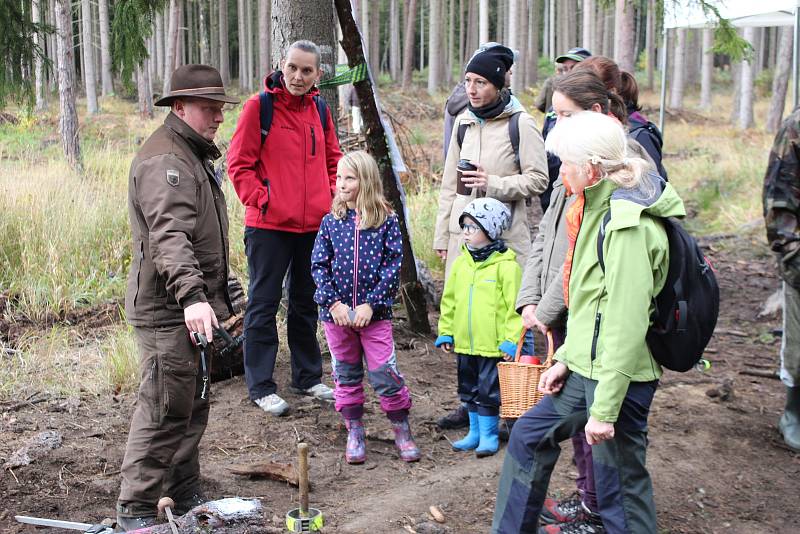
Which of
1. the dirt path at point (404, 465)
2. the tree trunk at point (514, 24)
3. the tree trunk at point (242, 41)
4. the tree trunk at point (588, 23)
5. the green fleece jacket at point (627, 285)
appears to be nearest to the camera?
the green fleece jacket at point (627, 285)

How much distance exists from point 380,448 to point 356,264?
1203mm

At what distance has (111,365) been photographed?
19.1 feet

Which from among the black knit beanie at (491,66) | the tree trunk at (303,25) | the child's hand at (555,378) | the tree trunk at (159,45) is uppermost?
the tree trunk at (159,45)

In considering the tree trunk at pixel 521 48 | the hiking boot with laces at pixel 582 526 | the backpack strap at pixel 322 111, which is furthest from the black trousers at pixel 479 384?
the tree trunk at pixel 521 48

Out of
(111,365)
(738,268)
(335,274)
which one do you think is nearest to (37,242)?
(111,365)

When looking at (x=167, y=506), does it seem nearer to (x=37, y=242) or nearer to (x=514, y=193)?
(x=514, y=193)

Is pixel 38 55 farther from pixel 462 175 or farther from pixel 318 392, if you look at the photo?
pixel 462 175

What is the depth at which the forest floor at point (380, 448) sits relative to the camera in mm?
4055

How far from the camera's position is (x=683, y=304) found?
2.89m

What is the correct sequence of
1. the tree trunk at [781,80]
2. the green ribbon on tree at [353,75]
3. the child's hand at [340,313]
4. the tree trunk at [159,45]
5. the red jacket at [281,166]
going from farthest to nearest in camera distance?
the tree trunk at [159,45], the tree trunk at [781,80], the green ribbon on tree at [353,75], the red jacket at [281,166], the child's hand at [340,313]

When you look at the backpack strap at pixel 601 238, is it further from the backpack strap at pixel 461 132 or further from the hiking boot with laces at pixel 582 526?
the backpack strap at pixel 461 132

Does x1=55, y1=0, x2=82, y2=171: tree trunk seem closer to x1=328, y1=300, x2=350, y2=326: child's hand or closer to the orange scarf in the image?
x1=328, y1=300, x2=350, y2=326: child's hand

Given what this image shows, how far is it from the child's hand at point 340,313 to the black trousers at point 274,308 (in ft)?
2.82

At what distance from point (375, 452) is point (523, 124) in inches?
87.9
